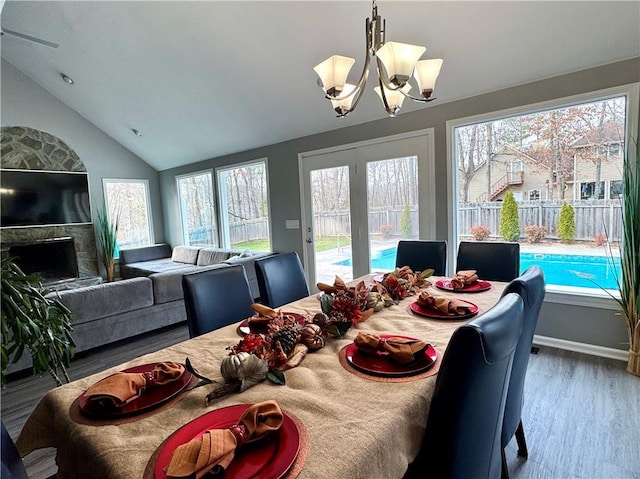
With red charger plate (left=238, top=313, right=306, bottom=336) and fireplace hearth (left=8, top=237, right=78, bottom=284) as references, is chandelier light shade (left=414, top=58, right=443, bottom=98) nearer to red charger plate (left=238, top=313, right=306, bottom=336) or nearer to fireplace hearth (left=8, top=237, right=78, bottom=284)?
red charger plate (left=238, top=313, right=306, bottom=336)

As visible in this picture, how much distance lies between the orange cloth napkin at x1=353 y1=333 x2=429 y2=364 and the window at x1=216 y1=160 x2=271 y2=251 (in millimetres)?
4153

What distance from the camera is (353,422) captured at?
0.84 m

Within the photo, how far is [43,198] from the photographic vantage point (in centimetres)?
545

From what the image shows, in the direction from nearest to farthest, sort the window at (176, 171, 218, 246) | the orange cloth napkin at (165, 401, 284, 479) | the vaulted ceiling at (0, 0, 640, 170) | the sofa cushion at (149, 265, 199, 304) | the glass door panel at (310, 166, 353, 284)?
1. the orange cloth napkin at (165, 401, 284, 479)
2. the vaulted ceiling at (0, 0, 640, 170)
3. the sofa cushion at (149, 265, 199, 304)
4. the glass door panel at (310, 166, 353, 284)
5. the window at (176, 171, 218, 246)

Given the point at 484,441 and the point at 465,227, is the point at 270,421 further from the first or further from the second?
the point at 465,227

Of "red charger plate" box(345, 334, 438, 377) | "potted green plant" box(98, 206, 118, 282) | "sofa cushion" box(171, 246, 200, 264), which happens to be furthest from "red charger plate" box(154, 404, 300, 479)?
"potted green plant" box(98, 206, 118, 282)

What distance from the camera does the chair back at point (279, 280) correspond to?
221 cm

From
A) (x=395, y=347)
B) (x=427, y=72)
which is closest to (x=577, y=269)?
(x=427, y=72)

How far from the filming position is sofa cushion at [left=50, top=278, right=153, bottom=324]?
2926 millimetres

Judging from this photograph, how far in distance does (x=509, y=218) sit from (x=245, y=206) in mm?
3966

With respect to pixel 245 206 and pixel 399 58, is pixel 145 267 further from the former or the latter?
pixel 399 58

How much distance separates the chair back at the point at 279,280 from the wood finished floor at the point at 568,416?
1460 millimetres

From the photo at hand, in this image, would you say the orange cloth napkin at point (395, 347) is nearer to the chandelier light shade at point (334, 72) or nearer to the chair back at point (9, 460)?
the chair back at point (9, 460)

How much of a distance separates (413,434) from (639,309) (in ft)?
7.96
